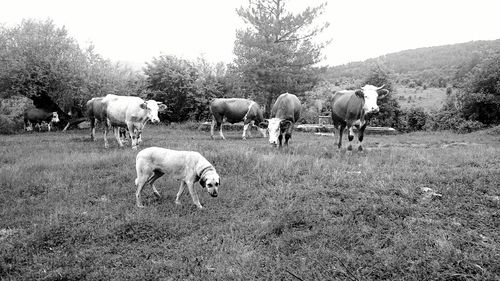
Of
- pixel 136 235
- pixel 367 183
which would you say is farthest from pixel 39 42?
pixel 367 183

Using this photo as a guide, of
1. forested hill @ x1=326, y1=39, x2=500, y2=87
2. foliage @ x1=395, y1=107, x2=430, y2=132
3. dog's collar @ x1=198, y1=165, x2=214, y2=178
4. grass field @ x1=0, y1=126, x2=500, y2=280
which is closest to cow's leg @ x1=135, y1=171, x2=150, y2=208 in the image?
grass field @ x1=0, y1=126, x2=500, y2=280

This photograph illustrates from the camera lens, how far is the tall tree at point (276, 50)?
2345 cm

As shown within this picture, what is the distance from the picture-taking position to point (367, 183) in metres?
7.37

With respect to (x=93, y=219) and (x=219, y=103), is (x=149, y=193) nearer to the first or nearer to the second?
(x=93, y=219)

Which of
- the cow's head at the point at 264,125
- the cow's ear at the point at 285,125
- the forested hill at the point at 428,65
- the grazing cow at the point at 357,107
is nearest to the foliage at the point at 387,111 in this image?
the cow's head at the point at 264,125

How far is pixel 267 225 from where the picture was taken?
5816 millimetres

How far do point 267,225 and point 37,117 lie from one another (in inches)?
937

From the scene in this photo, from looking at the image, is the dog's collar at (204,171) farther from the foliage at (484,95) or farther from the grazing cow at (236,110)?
the foliage at (484,95)

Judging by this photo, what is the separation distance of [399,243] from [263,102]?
2236 cm

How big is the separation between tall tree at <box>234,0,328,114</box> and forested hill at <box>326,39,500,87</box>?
22.7 meters

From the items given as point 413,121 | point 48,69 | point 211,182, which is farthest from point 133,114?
point 413,121

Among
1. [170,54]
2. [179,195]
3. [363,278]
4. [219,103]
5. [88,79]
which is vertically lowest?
[363,278]

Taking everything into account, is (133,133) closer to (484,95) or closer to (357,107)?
(357,107)

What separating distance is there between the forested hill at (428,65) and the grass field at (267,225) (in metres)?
40.1
